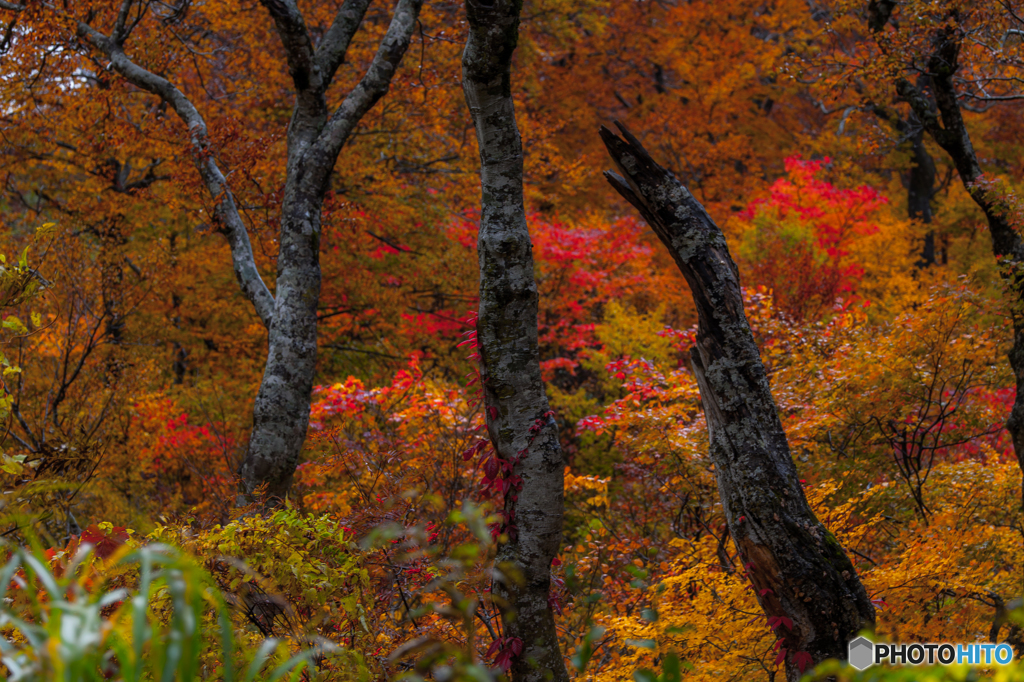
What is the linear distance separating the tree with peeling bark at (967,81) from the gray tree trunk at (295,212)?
4.32 meters

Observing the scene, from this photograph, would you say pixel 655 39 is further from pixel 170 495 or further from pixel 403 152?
pixel 170 495

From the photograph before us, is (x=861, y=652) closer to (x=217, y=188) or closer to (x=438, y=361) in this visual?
(x=217, y=188)

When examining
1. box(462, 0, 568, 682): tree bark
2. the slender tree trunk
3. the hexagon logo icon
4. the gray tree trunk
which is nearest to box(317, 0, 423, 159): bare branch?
the gray tree trunk

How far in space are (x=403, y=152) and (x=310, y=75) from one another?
527cm

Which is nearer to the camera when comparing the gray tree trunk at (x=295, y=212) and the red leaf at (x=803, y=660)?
the red leaf at (x=803, y=660)

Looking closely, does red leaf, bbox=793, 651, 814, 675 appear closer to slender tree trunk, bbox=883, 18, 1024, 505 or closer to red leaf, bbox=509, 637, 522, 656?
red leaf, bbox=509, 637, 522, 656

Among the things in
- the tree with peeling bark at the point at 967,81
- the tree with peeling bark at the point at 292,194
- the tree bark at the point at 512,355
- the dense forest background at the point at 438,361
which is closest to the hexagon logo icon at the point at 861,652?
the dense forest background at the point at 438,361

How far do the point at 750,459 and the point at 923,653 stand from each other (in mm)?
1268

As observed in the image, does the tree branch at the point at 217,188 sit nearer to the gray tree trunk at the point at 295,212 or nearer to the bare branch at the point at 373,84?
the gray tree trunk at the point at 295,212

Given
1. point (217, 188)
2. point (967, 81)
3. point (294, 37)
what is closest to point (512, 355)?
point (294, 37)

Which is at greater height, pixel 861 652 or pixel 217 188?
pixel 217 188

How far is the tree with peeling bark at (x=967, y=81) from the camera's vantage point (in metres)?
4.90

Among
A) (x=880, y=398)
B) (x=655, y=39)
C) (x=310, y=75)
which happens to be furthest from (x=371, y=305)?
(x=655, y=39)

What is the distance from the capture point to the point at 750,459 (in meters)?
3.26
